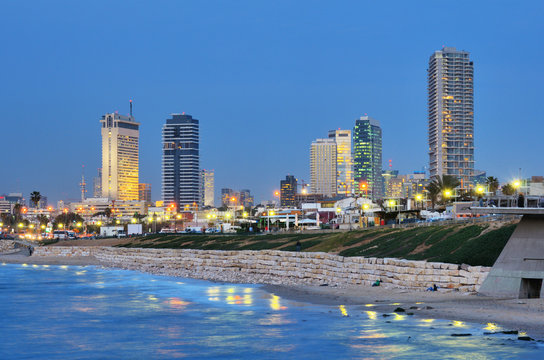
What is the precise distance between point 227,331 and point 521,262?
13730 mm

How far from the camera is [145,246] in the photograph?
9744 cm

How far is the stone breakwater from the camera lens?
3528 centimetres

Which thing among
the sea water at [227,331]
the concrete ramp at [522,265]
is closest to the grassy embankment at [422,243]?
the concrete ramp at [522,265]

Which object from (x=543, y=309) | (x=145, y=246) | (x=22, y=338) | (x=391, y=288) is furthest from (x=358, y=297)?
(x=145, y=246)

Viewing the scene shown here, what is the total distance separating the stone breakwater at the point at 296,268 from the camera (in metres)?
35.3

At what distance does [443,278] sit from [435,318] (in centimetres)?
610

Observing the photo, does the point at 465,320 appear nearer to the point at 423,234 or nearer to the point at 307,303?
the point at 307,303

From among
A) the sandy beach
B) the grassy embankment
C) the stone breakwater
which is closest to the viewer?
the sandy beach

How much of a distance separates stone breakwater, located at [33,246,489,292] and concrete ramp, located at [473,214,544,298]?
2.62ft

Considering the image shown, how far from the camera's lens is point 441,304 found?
104 feet

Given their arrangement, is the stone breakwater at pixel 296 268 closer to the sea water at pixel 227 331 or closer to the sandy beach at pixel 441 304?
the sandy beach at pixel 441 304

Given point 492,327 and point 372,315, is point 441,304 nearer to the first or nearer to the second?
point 372,315

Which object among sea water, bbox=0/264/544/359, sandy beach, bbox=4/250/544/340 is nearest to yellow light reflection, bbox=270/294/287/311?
sea water, bbox=0/264/544/359

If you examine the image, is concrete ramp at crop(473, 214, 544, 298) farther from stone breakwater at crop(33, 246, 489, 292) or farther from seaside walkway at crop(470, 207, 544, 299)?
stone breakwater at crop(33, 246, 489, 292)
